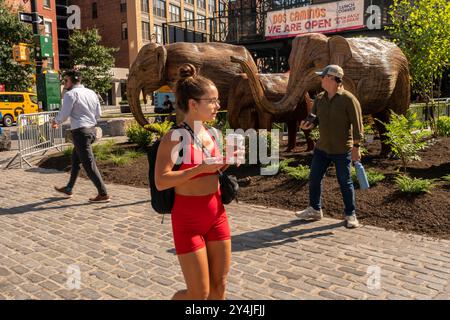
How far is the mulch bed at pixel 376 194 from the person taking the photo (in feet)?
16.8

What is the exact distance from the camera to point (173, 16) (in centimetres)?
5509

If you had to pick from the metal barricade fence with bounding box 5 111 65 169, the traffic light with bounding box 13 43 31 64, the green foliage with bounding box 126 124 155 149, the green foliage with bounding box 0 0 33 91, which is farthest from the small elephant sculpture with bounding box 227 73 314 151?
the green foliage with bounding box 0 0 33 91

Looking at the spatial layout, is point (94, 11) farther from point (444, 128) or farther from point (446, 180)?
point (446, 180)

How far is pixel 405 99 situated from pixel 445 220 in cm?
376

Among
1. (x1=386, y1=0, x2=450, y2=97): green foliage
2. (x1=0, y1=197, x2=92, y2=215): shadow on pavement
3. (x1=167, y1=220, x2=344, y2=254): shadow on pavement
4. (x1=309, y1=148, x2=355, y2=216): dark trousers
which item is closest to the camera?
(x1=167, y1=220, x2=344, y2=254): shadow on pavement

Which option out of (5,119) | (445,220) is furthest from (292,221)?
(5,119)

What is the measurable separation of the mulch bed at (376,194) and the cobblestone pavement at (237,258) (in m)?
0.33

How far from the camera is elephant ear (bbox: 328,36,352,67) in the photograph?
286 inches

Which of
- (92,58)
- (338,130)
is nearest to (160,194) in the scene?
(338,130)

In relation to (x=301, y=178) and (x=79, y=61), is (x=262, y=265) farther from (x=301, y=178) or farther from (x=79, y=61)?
(x=79, y=61)

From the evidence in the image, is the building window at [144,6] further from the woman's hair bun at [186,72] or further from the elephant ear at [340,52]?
the woman's hair bun at [186,72]

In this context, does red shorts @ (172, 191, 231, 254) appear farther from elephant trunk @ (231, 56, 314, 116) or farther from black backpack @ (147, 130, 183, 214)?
elephant trunk @ (231, 56, 314, 116)

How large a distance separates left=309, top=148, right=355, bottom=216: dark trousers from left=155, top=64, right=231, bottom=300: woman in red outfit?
271cm

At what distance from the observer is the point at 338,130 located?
193 inches
